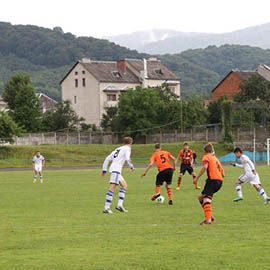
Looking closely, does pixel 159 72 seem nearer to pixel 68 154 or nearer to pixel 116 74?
pixel 116 74

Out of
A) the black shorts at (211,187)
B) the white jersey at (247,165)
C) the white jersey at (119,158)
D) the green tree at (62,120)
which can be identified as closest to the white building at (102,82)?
the green tree at (62,120)

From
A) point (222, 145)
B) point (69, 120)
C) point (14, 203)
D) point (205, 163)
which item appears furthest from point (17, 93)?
point (205, 163)

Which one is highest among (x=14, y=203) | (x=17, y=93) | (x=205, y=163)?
(x=17, y=93)

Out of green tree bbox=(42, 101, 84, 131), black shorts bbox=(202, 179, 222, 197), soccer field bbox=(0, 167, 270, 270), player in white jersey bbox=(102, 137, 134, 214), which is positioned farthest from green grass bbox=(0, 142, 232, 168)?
black shorts bbox=(202, 179, 222, 197)

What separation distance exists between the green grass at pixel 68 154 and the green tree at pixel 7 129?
115 centimetres

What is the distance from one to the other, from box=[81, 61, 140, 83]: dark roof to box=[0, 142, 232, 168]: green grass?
116 ft

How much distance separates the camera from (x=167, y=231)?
15266 millimetres

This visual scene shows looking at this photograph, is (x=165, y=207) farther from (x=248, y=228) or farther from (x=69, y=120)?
(x=69, y=120)

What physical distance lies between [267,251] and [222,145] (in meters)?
69.3

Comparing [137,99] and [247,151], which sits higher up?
[137,99]

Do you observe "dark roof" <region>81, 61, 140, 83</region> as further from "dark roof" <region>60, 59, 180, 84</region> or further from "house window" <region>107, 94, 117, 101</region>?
"house window" <region>107, 94, 117, 101</region>

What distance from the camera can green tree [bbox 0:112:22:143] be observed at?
7231 cm

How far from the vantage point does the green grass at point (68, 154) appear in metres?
69.2

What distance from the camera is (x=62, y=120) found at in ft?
333
